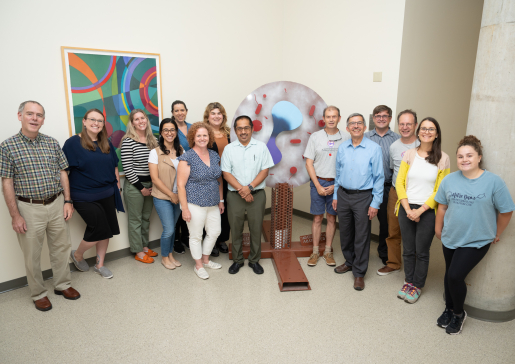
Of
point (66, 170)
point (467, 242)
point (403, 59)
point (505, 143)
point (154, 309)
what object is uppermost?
point (403, 59)

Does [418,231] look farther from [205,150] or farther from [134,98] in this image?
[134,98]

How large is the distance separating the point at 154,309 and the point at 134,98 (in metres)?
2.23

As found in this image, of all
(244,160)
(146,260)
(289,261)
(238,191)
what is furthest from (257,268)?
(146,260)

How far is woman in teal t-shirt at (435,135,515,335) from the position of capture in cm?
235

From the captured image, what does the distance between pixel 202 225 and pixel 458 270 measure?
223 cm

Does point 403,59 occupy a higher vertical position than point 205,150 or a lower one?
higher

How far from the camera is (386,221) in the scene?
3699 mm

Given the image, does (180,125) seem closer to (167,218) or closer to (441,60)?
(167,218)

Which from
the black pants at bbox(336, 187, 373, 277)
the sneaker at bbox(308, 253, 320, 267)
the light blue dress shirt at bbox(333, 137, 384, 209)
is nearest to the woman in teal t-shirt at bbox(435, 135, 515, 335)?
the light blue dress shirt at bbox(333, 137, 384, 209)

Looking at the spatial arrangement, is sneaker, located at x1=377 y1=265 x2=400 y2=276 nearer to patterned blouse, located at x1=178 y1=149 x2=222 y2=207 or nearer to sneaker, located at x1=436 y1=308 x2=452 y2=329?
sneaker, located at x1=436 y1=308 x2=452 y2=329

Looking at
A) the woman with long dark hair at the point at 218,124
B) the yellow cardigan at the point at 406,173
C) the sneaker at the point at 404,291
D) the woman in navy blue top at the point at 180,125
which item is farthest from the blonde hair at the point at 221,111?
the sneaker at the point at 404,291

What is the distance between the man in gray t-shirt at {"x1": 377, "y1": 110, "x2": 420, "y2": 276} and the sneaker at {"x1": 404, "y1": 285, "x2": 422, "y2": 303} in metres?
0.49

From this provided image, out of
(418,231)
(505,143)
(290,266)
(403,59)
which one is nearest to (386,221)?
(418,231)

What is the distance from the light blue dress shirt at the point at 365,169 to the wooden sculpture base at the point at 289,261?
3.27ft
